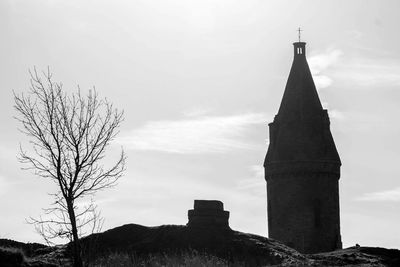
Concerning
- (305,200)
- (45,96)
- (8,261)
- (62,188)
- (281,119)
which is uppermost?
(281,119)

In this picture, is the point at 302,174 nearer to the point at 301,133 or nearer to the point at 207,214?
the point at 301,133

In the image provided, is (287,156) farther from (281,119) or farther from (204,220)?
(204,220)

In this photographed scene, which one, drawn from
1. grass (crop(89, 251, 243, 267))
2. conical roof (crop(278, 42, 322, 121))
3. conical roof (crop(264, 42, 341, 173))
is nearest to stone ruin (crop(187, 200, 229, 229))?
grass (crop(89, 251, 243, 267))

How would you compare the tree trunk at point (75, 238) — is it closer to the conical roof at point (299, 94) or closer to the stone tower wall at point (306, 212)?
the stone tower wall at point (306, 212)

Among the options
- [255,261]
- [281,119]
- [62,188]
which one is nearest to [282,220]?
[281,119]

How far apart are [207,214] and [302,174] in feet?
46.1

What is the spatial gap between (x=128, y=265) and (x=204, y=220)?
5.97m

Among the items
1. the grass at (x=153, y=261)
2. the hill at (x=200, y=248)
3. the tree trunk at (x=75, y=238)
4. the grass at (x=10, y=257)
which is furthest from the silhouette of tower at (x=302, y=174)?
the grass at (x=10, y=257)

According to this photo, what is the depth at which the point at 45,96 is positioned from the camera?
1684 centimetres

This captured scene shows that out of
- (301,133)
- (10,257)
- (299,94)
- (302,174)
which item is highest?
(299,94)

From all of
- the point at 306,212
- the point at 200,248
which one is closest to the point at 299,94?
the point at 306,212

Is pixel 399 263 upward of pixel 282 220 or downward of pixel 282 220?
downward

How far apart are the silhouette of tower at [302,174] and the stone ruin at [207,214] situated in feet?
41.9

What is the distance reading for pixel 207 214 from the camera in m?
25.8
